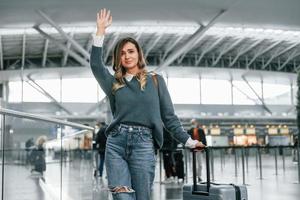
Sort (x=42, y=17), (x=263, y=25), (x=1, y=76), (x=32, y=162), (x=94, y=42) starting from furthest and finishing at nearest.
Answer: (x=1, y=76), (x=263, y=25), (x=42, y=17), (x=32, y=162), (x=94, y=42)

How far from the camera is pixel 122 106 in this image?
2.97 m

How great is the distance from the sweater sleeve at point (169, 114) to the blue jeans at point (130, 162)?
0.21 meters

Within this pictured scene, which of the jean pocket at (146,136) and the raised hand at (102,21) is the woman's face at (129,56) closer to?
the raised hand at (102,21)

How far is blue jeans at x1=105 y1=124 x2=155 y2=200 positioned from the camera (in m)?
2.85

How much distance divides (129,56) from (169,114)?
47cm

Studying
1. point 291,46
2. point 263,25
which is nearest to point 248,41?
point 291,46

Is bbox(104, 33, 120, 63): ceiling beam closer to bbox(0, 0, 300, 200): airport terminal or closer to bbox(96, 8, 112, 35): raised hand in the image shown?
bbox(0, 0, 300, 200): airport terminal

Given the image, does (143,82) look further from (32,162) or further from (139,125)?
(32,162)

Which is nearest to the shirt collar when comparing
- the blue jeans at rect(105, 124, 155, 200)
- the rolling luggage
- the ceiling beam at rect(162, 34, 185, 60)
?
the blue jeans at rect(105, 124, 155, 200)

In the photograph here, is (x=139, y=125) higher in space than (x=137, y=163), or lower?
higher

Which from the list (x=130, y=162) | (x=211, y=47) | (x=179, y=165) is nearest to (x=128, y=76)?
(x=130, y=162)

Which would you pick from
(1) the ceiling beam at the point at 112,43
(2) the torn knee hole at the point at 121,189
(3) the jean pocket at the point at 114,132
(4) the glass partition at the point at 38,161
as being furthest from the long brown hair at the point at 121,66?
(1) the ceiling beam at the point at 112,43

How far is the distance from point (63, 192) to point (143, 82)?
5.41 metres

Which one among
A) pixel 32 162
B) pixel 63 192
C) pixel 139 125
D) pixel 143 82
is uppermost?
pixel 143 82
